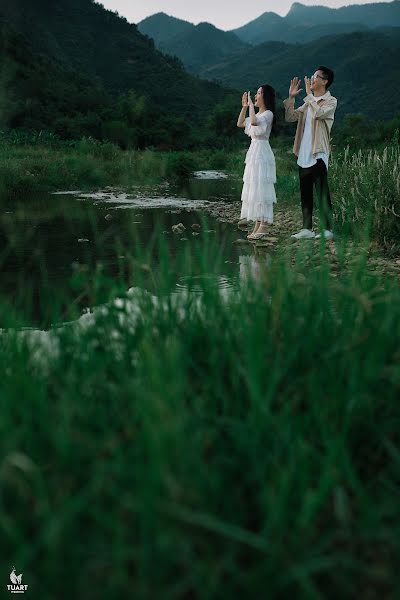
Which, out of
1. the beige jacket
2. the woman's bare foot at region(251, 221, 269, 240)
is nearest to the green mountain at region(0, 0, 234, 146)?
the woman's bare foot at region(251, 221, 269, 240)

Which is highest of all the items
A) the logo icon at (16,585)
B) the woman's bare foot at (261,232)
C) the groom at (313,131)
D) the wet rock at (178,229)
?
the groom at (313,131)

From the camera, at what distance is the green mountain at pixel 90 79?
35.2 m

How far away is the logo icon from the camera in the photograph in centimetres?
143

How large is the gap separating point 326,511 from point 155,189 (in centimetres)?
1709

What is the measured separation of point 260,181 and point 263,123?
0.82 meters

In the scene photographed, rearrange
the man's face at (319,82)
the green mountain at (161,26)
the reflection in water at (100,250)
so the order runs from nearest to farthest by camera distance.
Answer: the reflection in water at (100,250) < the man's face at (319,82) < the green mountain at (161,26)

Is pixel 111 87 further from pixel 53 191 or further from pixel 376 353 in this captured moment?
pixel 376 353

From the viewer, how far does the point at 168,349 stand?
6.86 feet

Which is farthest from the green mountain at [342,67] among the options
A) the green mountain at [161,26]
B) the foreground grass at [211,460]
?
the foreground grass at [211,460]

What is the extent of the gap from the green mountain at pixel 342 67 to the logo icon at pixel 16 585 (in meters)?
75.6

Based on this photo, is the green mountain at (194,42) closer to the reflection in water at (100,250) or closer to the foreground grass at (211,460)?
the reflection in water at (100,250)

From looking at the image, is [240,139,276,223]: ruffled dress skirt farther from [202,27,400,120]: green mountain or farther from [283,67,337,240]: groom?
[202,27,400,120]: green mountain

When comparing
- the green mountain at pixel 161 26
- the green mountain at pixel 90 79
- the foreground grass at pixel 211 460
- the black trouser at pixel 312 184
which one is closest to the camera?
the foreground grass at pixel 211 460

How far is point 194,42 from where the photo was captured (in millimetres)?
153250
